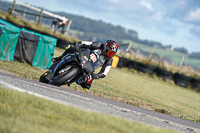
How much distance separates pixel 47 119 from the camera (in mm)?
3840

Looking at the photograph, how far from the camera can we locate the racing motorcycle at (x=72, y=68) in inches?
261

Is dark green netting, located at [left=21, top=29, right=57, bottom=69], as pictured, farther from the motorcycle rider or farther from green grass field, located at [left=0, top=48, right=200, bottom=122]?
the motorcycle rider

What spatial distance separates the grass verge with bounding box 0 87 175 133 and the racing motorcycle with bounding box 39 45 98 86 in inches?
78.2

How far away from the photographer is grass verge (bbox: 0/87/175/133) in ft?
11.2

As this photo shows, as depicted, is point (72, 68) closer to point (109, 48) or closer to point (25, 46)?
point (109, 48)

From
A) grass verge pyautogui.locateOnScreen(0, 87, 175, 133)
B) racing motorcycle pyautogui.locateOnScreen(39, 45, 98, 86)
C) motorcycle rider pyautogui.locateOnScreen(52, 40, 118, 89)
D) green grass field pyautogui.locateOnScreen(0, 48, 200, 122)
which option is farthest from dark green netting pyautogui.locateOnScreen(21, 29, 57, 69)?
grass verge pyautogui.locateOnScreen(0, 87, 175, 133)

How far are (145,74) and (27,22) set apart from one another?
11.6 m

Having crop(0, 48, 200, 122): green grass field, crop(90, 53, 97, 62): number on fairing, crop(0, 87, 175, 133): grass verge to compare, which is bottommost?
crop(0, 48, 200, 122): green grass field

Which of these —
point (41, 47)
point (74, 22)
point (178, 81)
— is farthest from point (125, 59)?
point (74, 22)

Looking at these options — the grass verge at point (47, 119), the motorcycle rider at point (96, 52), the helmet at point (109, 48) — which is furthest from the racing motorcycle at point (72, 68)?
the grass verge at point (47, 119)

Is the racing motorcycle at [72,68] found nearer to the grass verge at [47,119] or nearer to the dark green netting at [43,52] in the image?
the grass verge at [47,119]

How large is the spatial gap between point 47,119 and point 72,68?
116 inches

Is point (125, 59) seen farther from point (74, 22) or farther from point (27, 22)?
point (74, 22)

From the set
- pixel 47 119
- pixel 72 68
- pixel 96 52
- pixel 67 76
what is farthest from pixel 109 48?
pixel 47 119
